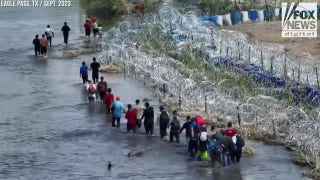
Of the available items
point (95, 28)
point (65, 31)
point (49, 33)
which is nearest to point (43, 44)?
point (49, 33)

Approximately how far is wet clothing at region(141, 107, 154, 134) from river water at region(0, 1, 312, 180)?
1.17ft

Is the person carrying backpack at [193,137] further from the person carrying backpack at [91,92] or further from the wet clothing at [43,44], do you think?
the wet clothing at [43,44]

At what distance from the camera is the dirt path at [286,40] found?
38156 millimetres

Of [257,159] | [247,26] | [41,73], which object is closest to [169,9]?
[247,26]

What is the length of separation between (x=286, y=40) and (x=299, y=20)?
4.92m

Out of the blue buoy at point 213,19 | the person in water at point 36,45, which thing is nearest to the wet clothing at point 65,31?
the person in water at point 36,45

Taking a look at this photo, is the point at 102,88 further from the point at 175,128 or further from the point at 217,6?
the point at 217,6

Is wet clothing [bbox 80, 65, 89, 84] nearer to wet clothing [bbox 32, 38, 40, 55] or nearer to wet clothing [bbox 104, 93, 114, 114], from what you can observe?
wet clothing [bbox 104, 93, 114, 114]

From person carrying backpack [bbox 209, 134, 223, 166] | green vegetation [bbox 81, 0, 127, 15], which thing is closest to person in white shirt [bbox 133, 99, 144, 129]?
person carrying backpack [bbox 209, 134, 223, 166]

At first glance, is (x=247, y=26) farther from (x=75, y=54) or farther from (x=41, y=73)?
(x=41, y=73)

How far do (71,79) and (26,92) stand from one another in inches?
116

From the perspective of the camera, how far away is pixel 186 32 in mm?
40750

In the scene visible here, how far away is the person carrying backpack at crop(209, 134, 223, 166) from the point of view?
21.6m

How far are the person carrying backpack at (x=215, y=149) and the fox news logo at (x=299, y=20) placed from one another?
77.7ft
